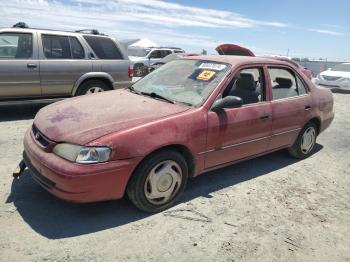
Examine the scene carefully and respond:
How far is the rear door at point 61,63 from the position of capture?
289 inches

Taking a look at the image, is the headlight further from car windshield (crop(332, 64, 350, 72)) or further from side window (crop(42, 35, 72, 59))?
car windshield (crop(332, 64, 350, 72))

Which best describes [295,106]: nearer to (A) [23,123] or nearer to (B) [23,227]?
(B) [23,227]

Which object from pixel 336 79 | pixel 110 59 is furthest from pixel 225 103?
pixel 336 79

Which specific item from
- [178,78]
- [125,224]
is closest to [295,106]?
[178,78]

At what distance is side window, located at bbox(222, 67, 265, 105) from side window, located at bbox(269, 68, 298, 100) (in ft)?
0.78

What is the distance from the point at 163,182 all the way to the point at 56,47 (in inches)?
197

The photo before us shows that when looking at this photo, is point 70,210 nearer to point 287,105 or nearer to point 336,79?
point 287,105

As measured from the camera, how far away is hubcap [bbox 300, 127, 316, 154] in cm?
576

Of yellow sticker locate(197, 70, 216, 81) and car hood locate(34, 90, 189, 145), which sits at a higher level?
yellow sticker locate(197, 70, 216, 81)

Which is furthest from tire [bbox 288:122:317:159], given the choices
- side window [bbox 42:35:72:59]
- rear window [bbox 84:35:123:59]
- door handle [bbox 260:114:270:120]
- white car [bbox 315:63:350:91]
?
white car [bbox 315:63:350:91]

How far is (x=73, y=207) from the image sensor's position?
376cm

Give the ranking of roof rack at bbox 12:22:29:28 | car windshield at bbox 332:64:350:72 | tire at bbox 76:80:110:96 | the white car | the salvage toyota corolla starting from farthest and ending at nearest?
car windshield at bbox 332:64:350:72 → the white car → tire at bbox 76:80:110:96 → roof rack at bbox 12:22:29:28 → the salvage toyota corolla

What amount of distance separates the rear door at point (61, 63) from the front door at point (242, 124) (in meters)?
4.24

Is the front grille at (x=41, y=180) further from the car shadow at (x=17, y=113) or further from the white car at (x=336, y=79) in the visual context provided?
the white car at (x=336, y=79)
